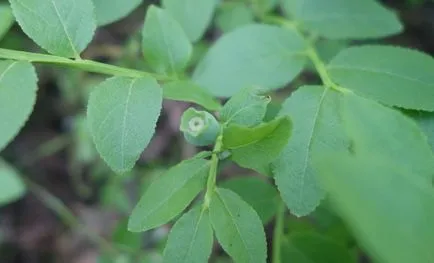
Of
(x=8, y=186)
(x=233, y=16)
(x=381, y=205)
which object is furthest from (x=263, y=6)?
(x=381, y=205)

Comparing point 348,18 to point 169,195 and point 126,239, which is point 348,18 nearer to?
point 169,195

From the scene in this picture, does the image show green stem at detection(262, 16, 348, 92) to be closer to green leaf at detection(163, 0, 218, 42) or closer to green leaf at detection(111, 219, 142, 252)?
green leaf at detection(163, 0, 218, 42)

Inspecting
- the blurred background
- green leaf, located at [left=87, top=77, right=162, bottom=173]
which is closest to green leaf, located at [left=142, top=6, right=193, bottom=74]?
green leaf, located at [left=87, top=77, right=162, bottom=173]

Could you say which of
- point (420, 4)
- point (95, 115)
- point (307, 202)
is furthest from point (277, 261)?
point (420, 4)

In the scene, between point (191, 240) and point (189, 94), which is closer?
point (191, 240)

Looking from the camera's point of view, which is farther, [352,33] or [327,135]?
[352,33]

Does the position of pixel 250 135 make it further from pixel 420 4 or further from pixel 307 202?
pixel 420 4

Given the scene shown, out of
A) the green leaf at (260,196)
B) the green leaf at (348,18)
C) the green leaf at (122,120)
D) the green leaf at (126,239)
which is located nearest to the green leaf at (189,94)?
the green leaf at (122,120)
